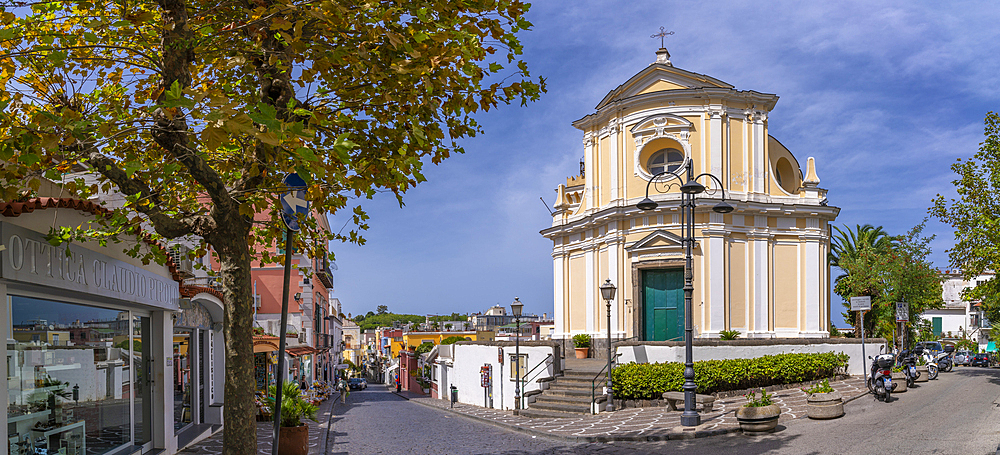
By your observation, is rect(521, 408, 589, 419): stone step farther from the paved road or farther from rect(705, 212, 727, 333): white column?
rect(705, 212, 727, 333): white column

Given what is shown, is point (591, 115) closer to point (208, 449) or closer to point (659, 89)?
point (659, 89)

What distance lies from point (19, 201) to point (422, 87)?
3833 mm

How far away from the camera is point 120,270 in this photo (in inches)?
373

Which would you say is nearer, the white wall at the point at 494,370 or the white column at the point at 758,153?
the white wall at the point at 494,370

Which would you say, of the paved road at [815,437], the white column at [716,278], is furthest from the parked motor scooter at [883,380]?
the white column at [716,278]

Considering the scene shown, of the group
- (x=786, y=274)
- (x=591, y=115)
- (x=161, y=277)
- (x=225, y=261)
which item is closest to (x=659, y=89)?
(x=591, y=115)

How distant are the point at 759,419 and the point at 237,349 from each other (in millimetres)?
9594

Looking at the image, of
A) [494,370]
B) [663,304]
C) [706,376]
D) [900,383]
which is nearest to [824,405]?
[706,376]

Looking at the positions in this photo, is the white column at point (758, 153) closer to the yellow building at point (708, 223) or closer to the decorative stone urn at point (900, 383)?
the yellow building at point (708, 223)

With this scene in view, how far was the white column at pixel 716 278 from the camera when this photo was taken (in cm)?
2428

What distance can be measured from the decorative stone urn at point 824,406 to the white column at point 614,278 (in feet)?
36.4

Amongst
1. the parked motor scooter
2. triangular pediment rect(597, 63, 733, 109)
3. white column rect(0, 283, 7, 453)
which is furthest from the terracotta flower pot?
triangular pediment rect(597, 63, 733, 109)

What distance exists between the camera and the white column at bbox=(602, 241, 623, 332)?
2575 cm

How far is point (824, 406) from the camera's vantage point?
14.5 meters
